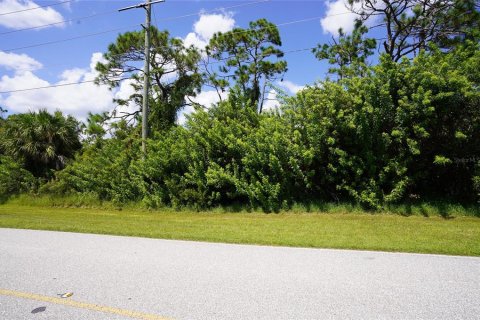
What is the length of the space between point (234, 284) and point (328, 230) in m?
5.54

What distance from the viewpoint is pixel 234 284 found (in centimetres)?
472

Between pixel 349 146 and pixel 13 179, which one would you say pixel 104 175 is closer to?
pixel 13 179

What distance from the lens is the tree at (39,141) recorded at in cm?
2089

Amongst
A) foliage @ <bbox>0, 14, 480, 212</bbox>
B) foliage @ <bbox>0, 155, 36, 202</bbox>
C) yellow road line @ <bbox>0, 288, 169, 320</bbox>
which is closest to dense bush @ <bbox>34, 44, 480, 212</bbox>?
foliage @ <bbox>0, 14, 480, 212</bbox>

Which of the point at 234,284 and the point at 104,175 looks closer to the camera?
the point at 234,284

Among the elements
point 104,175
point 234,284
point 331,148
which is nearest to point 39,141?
point 104,175

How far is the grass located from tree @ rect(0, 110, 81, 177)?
31.5 ft

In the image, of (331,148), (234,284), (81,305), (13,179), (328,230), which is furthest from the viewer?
(13,179)

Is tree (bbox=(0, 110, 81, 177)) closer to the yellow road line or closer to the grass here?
the grass

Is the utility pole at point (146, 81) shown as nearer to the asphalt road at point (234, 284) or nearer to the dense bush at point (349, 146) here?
the dense bush at point (349, 146)

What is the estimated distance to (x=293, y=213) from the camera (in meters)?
13.3

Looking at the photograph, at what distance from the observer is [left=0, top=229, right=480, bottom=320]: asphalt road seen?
383 centimetres

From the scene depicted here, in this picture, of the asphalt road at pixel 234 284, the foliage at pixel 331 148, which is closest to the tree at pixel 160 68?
the foliage at pixel 331 148

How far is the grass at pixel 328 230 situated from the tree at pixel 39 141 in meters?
9.61
